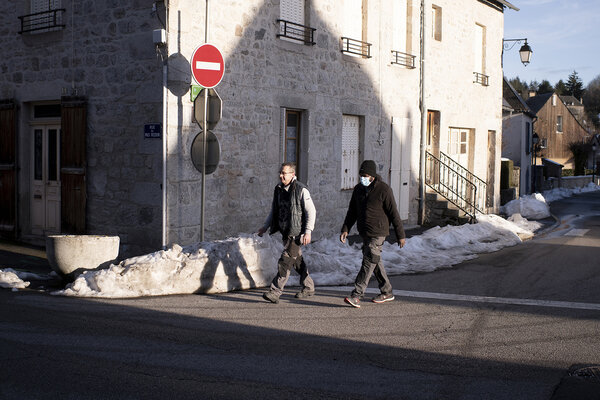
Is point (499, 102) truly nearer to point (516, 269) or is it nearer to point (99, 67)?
point (516, 269)

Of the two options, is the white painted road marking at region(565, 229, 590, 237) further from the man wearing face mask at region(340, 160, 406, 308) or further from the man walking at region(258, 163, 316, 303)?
the man walking at region(258, 163, 316, 303)

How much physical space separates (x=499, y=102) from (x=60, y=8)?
15.3 metres

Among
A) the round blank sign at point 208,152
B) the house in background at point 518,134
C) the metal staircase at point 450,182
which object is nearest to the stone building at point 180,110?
the round blank sign at point 208,152

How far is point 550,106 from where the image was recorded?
54.5 meters

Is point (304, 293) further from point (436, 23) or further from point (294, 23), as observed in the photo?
point (436, 23)

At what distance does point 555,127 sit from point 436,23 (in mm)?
40643

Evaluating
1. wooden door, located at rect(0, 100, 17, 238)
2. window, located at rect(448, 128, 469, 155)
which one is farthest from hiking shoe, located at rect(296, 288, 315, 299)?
window, located at rect(448, 128, 469, 155)

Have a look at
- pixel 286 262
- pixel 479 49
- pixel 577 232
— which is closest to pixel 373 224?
pixel 286 262

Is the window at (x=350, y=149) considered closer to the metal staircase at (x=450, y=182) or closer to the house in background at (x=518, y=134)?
the metal staircase at (x=450, y=182)

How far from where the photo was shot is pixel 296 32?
13242 millimetres

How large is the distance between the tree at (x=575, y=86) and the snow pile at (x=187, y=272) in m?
99.9

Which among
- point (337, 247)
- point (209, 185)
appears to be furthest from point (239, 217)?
point (337, 247)

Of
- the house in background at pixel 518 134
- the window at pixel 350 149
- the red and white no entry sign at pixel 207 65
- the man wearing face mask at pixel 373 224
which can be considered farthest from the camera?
the house in background at pixel 518 134

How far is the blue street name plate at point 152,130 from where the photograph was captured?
10.5m
